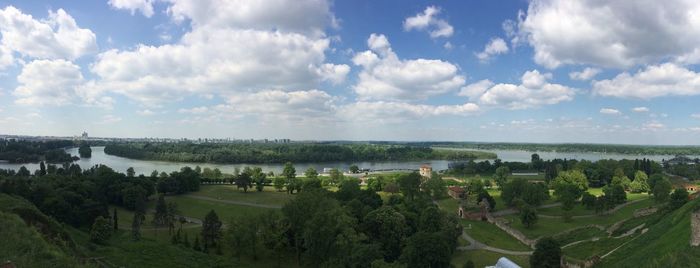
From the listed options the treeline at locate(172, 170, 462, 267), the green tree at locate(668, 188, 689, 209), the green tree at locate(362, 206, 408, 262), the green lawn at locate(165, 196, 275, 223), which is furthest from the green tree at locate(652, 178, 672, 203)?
the green lawn at locate(165, 196, 275, 223)

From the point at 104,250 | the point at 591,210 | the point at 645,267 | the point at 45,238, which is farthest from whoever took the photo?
the point at 591,210

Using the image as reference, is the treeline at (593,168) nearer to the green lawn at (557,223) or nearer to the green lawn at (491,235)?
the green lawn at (557,223)

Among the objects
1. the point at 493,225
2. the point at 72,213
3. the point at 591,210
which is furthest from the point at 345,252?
the point at 591,210

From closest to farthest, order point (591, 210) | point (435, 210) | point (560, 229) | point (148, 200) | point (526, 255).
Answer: point (526, 255), point (435, 210), point (560, 229), point (591, 210), point (148, 200)

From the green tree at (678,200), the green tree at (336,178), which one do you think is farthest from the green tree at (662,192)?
the green tree at (336,178)

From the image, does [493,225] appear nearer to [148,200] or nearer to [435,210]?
[435,210]
